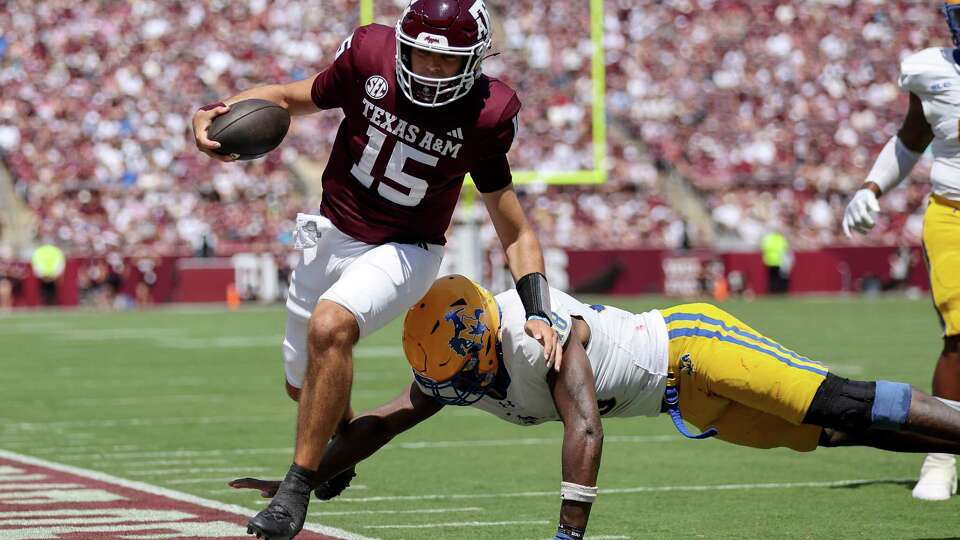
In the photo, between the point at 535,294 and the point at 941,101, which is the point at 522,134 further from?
the point at 535,294

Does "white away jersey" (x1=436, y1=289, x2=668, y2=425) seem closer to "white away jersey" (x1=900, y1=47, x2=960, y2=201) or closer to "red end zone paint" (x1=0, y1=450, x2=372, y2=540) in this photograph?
"red end zone paint" (x1=0, y1=450, x2=372, y2=540)

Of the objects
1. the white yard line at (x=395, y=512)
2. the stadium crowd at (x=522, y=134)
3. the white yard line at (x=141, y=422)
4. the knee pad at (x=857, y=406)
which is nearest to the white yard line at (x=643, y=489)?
the white yard line at (x=395, y=512)

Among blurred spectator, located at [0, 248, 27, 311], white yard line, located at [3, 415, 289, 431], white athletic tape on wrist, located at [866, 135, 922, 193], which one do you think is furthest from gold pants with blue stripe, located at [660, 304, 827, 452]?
blurred spectator, located at [0, 248, 27, 311]

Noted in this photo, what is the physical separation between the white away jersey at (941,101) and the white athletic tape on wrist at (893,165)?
0.15 meters

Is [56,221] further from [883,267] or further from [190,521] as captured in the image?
[190,521]

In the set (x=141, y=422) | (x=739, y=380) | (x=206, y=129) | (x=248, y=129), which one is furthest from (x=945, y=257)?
(x=141, y=422)

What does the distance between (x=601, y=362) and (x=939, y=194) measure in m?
2.00

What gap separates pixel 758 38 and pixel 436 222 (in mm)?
24347

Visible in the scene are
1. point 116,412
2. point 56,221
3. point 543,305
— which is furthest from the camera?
point 56,221

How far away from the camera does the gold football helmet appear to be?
4508 millimetres

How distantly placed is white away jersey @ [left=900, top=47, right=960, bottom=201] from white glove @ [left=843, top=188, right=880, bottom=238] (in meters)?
0.26

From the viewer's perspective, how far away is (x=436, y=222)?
509cm

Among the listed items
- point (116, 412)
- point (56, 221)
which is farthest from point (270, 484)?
point (56, 221)

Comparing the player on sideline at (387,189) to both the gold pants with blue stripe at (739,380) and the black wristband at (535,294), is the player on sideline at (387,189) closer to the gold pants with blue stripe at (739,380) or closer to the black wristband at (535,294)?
the black wristband at (535,294)
